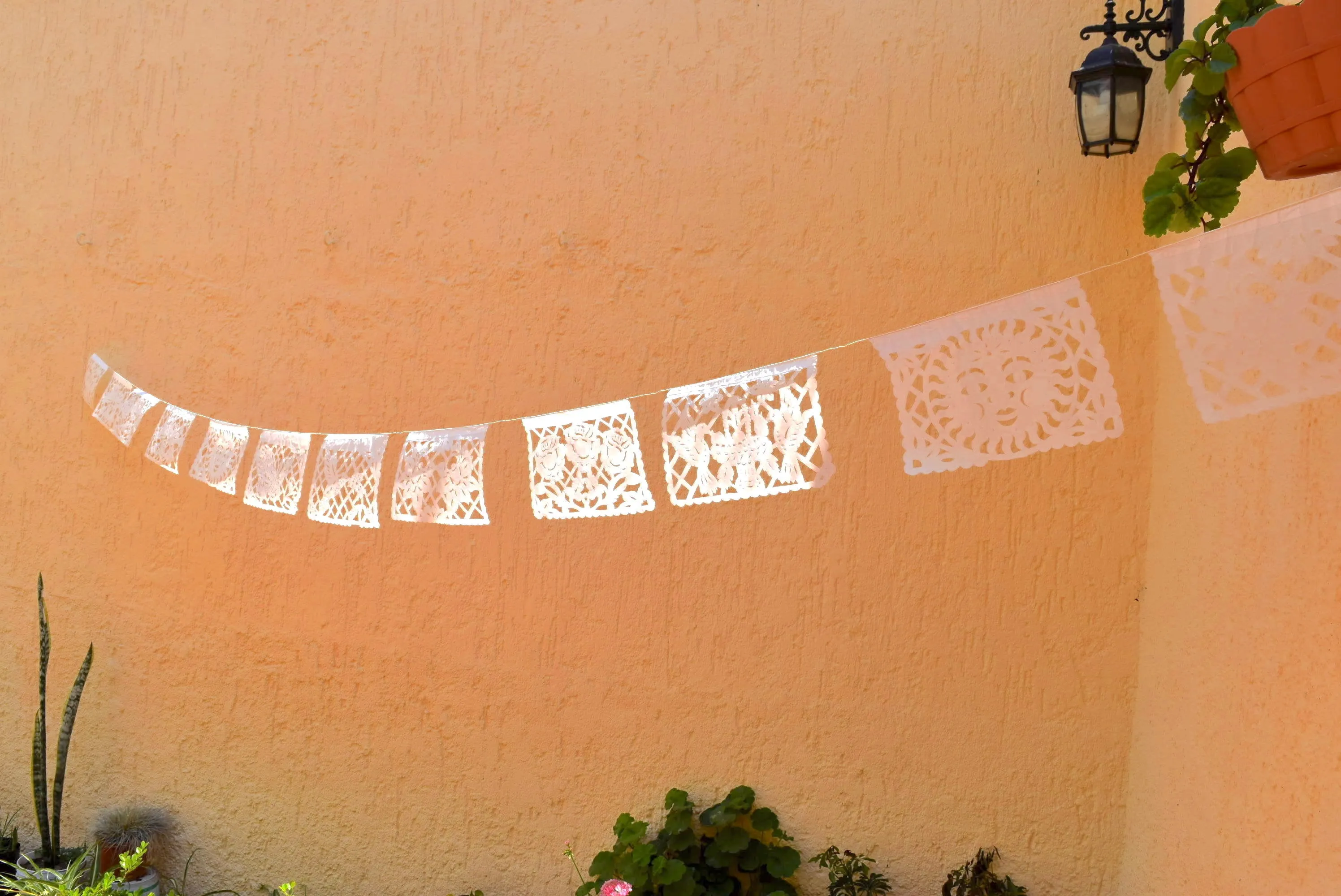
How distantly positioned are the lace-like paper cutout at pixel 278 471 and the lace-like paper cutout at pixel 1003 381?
2.02m

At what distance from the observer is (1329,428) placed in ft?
6.41

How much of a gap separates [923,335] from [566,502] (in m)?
1.07

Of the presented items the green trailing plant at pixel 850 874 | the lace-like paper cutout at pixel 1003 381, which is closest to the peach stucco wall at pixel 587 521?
the green trailing plant at pixel 850 874

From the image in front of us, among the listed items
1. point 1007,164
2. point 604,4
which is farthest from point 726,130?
point 1007,164

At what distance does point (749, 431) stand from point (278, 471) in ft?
5.75

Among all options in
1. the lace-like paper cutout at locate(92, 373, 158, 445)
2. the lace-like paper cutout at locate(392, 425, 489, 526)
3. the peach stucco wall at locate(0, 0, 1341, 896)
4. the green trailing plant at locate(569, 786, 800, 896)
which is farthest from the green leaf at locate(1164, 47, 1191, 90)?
the lace-like paper cutout at locate(92, 373, 158, 445)

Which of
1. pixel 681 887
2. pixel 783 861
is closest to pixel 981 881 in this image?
pixel 783 861

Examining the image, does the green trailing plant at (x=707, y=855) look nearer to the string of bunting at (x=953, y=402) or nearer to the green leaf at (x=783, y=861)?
the green leaf at (x=783, y=861)

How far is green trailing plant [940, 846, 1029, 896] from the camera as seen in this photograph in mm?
2938

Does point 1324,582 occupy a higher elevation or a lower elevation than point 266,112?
lower

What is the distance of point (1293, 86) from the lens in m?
1.48

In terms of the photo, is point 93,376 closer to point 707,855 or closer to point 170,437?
point 170,437

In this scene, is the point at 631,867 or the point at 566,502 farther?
the point at 631,867

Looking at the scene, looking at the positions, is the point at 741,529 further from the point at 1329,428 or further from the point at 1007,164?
the point at 1329,428
